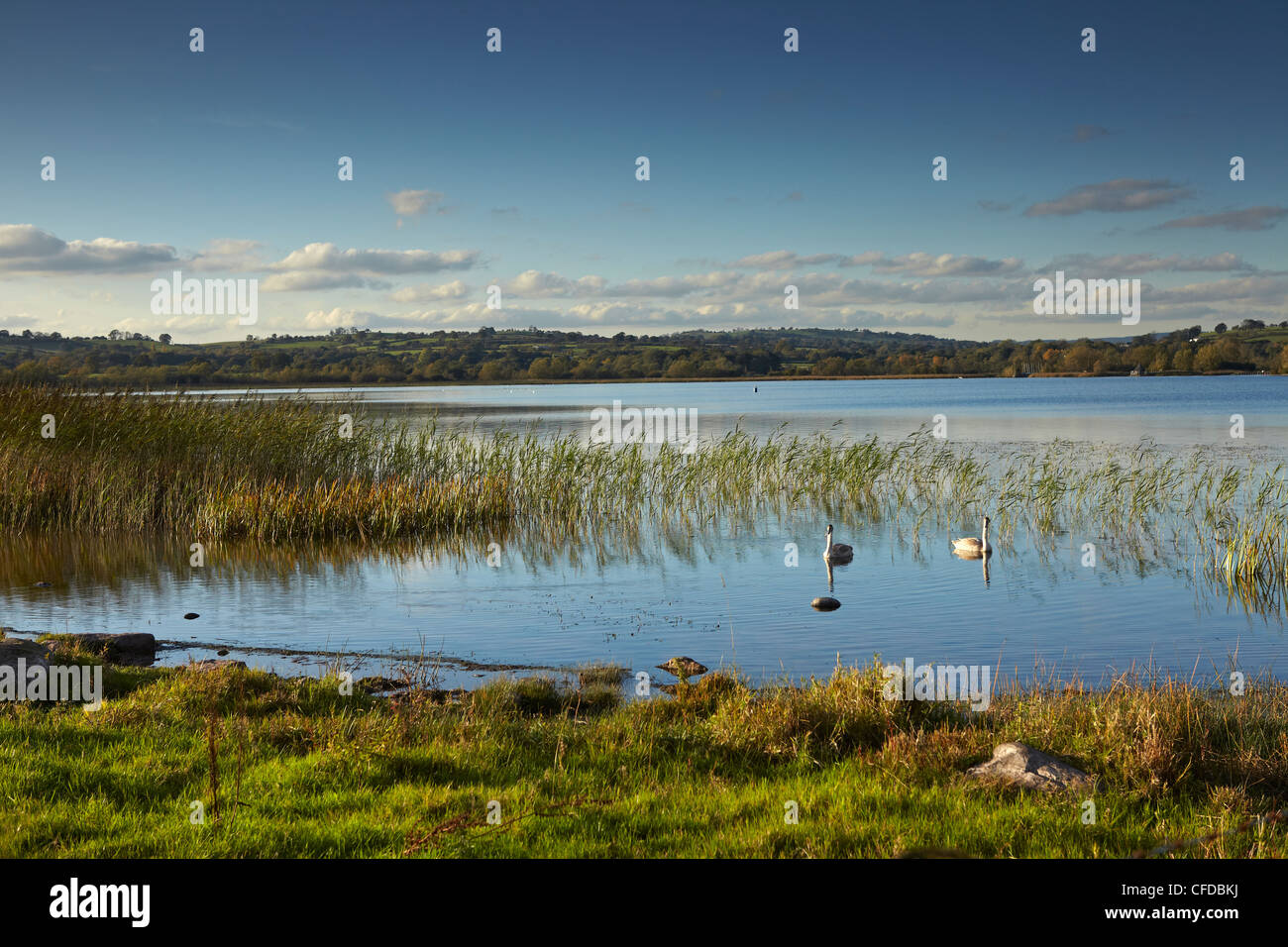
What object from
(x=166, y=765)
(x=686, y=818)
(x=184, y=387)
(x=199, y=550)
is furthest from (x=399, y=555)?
(x=686, y=818)

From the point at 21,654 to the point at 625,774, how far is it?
274 inches

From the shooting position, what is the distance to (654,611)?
15453 millimetres

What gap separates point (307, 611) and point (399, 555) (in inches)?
192

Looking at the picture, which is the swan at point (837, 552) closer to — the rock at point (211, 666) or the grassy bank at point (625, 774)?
the grassy bank at point (625, 774)

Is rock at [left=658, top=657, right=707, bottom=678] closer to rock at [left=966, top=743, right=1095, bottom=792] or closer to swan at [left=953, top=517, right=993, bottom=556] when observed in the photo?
rock at [left=966, top=743, right=1095, bottom=792]

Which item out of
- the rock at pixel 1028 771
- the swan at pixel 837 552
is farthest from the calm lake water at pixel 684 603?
the rock at pixel 1028 771

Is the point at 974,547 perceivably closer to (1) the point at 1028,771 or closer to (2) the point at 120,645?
(1) the point at 1028,771

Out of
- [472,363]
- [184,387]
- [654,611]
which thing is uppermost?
[472,363]

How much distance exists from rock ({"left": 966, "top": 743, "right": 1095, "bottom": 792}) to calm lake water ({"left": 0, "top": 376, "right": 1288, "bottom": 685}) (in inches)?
194

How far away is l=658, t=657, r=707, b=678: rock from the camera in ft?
37.4

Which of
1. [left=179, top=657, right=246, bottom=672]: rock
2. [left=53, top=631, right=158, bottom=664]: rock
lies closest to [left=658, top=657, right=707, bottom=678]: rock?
[left=179, top=657, right=246, bottom=672]: rock

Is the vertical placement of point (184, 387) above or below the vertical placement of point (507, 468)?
above

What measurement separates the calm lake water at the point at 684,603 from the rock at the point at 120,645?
→ 417 mm
